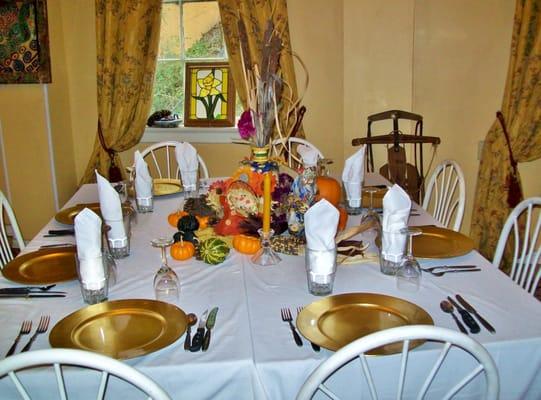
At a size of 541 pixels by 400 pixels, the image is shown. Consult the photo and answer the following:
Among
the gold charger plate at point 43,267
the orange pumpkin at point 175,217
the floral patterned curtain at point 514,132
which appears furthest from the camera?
the floral patterned curtain at point 514,132

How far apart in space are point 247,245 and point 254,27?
1.99 meters

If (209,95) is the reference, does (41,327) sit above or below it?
below

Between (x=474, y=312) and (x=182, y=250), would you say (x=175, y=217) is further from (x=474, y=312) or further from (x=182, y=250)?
(x=474, y=312)

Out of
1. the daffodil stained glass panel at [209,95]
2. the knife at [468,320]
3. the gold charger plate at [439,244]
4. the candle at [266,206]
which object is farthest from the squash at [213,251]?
the daffodil stained glass panel at [209,95]

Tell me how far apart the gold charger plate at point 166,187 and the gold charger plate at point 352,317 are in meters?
1.31

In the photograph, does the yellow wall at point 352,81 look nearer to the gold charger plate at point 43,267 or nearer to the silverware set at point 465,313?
the gold charger plate at point 43,267

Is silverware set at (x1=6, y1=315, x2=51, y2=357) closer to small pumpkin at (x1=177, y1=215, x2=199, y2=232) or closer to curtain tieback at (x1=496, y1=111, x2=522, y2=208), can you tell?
small pumpkin at (x1=177, y1=215, x2=199, y2=232)

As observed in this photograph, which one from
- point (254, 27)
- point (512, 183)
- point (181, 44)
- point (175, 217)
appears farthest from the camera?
point (181, 44)

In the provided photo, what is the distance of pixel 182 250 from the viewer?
73.8 inches

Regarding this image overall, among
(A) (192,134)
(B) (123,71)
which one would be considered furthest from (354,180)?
(B) (123,71)

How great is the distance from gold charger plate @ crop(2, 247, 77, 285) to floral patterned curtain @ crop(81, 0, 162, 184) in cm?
186

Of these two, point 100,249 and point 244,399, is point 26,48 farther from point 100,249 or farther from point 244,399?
point 244,399

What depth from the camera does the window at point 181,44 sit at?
12.4 feet

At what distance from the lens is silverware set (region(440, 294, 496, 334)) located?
1.37m
